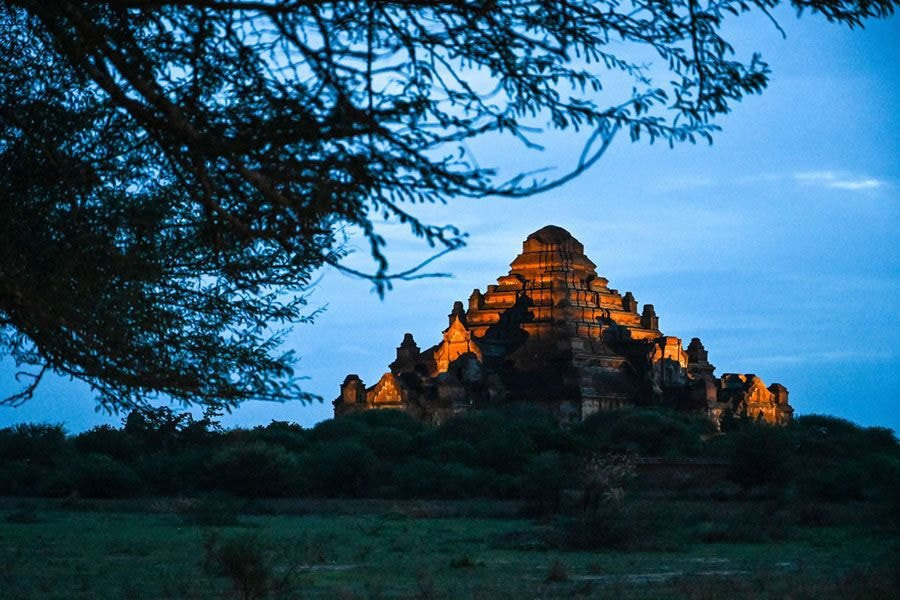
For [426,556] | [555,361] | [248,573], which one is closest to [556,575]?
[426,556]

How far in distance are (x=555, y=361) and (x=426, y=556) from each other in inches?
2089

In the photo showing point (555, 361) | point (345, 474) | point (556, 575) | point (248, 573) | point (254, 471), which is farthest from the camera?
point (555, 361)

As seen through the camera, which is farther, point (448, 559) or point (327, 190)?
point (448, 559)

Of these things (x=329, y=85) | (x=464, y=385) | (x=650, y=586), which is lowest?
(x=650, y=586)

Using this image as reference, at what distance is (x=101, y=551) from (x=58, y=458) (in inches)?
1006

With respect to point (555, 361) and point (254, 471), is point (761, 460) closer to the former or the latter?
point (254, 471)

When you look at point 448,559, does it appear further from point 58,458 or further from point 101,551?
point 58,458

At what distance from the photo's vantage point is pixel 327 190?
671cm

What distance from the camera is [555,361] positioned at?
73.1 m

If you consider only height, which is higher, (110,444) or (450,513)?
(110,444)


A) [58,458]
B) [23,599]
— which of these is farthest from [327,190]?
[58,458]

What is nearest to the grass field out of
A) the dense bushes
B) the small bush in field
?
the small bush in field

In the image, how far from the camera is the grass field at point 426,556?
1497 cm

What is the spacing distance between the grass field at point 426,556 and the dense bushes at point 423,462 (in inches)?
100
